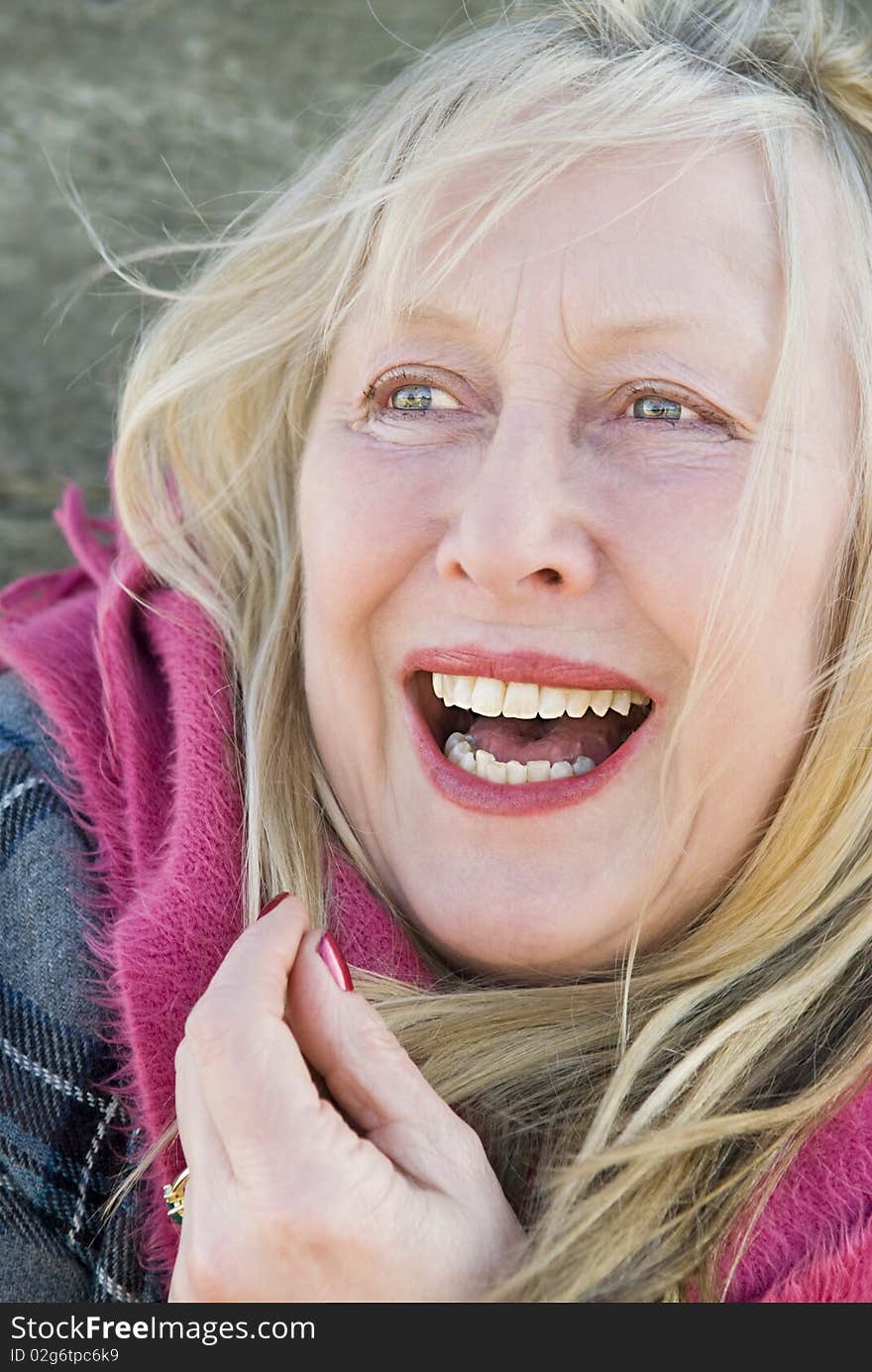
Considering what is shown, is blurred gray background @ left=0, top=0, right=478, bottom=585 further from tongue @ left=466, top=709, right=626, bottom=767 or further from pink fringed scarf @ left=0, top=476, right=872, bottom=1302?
tongue @ left=466, top=709, right=626, bottom=767

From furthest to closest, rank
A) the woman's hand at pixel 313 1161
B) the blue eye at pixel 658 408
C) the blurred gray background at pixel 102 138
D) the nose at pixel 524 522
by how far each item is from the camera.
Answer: the blurred gray background at pixel 102 138, the blue eye at pixel 658 408, the nose at pixel 524 522, the woman's hand at pixel 313 1161

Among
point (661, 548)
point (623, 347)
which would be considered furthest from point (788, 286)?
point (661, 548)

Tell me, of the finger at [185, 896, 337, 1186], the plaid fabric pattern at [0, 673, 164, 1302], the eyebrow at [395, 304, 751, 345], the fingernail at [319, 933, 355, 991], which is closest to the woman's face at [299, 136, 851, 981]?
the eyebrow at [395, 304, 751, 345]

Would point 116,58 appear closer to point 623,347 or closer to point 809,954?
point 623,347

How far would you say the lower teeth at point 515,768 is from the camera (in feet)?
5.00

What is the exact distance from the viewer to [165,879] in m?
1.60

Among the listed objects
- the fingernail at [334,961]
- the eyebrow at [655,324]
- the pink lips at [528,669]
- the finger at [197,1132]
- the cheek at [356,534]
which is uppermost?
the eyebrow at [655,324]

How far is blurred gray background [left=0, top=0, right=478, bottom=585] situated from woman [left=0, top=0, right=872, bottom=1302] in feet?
4.21

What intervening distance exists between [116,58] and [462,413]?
5.99 ft

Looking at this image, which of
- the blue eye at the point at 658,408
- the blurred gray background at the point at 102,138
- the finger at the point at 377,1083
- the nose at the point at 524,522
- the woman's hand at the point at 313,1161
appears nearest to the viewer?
the woman's hand at the point at 313,1161

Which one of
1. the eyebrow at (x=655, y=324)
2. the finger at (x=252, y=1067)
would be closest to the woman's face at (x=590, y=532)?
the eyebrow at (x=655, y=324)

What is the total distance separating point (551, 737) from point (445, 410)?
39 centimetres

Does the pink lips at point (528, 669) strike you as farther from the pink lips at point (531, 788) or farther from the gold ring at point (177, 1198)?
the gold ring at point (177, 1198)

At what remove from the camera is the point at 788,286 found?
145cm
